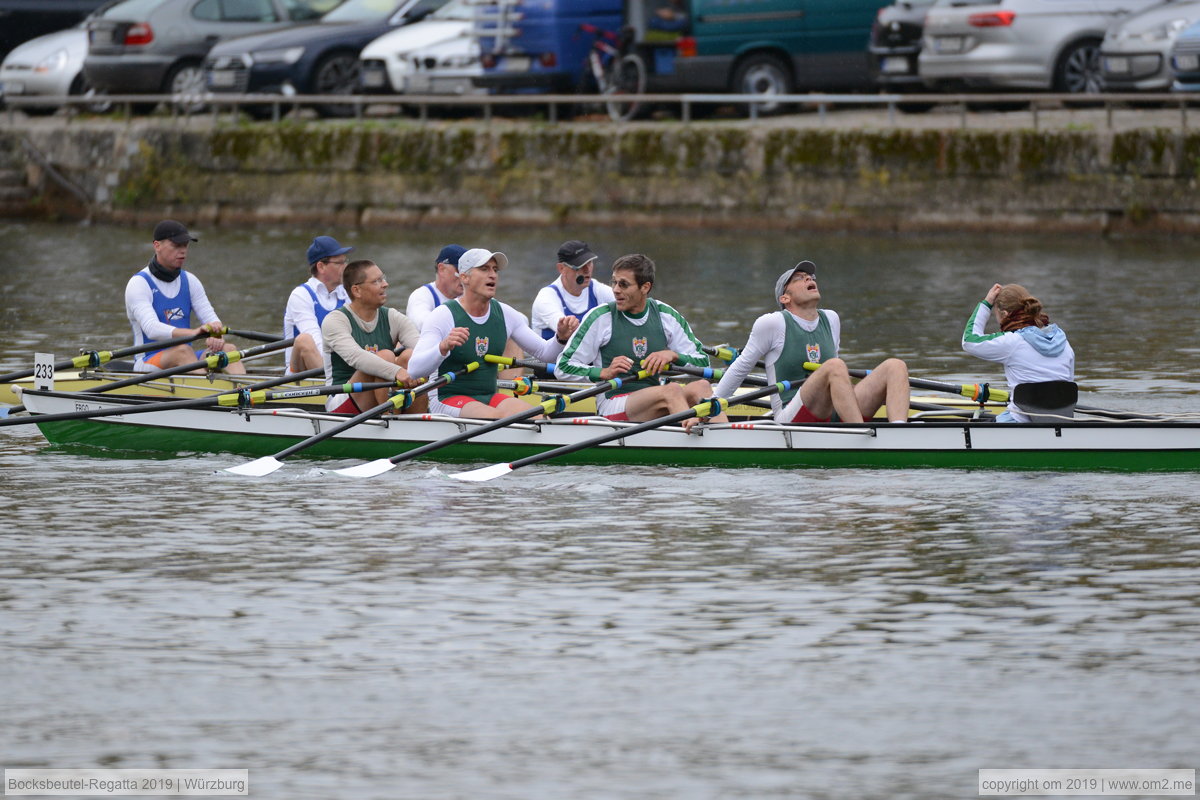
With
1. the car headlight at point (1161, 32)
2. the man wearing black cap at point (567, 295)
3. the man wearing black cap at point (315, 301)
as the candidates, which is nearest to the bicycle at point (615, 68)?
the car headlight at point (1161, 32)

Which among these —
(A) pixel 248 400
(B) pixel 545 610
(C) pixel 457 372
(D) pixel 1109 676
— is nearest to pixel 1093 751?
(D) pixel 1109 676

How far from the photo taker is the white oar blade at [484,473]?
12.2 metres

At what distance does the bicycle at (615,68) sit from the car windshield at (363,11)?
3.43 meters

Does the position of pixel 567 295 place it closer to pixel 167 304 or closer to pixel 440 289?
pixel 440 289

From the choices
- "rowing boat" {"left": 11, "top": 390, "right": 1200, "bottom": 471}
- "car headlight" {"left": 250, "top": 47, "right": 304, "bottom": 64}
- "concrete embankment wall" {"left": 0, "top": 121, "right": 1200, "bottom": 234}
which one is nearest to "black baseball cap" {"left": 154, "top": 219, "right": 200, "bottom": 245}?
"rowing boat" {"left": 11, "top": 390, "right": 1200, "bottom": 471}

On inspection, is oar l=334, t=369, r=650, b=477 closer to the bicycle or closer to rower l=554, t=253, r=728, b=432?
rower l=554, t=253, r=728, b=432

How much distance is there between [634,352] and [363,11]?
1906 cm

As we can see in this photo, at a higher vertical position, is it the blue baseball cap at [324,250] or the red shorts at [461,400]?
the blue baseball cap at [324,250]

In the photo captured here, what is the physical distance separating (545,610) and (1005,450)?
149 inches

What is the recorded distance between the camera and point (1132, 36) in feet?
82.6

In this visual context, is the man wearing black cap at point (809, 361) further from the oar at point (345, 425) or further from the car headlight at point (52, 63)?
the car headlight at point (52, 63)

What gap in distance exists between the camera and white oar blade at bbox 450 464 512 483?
12.2 meters

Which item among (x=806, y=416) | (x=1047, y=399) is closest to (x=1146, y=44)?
(x=1047, y=399)

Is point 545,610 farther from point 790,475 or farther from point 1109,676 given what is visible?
point 790,475
